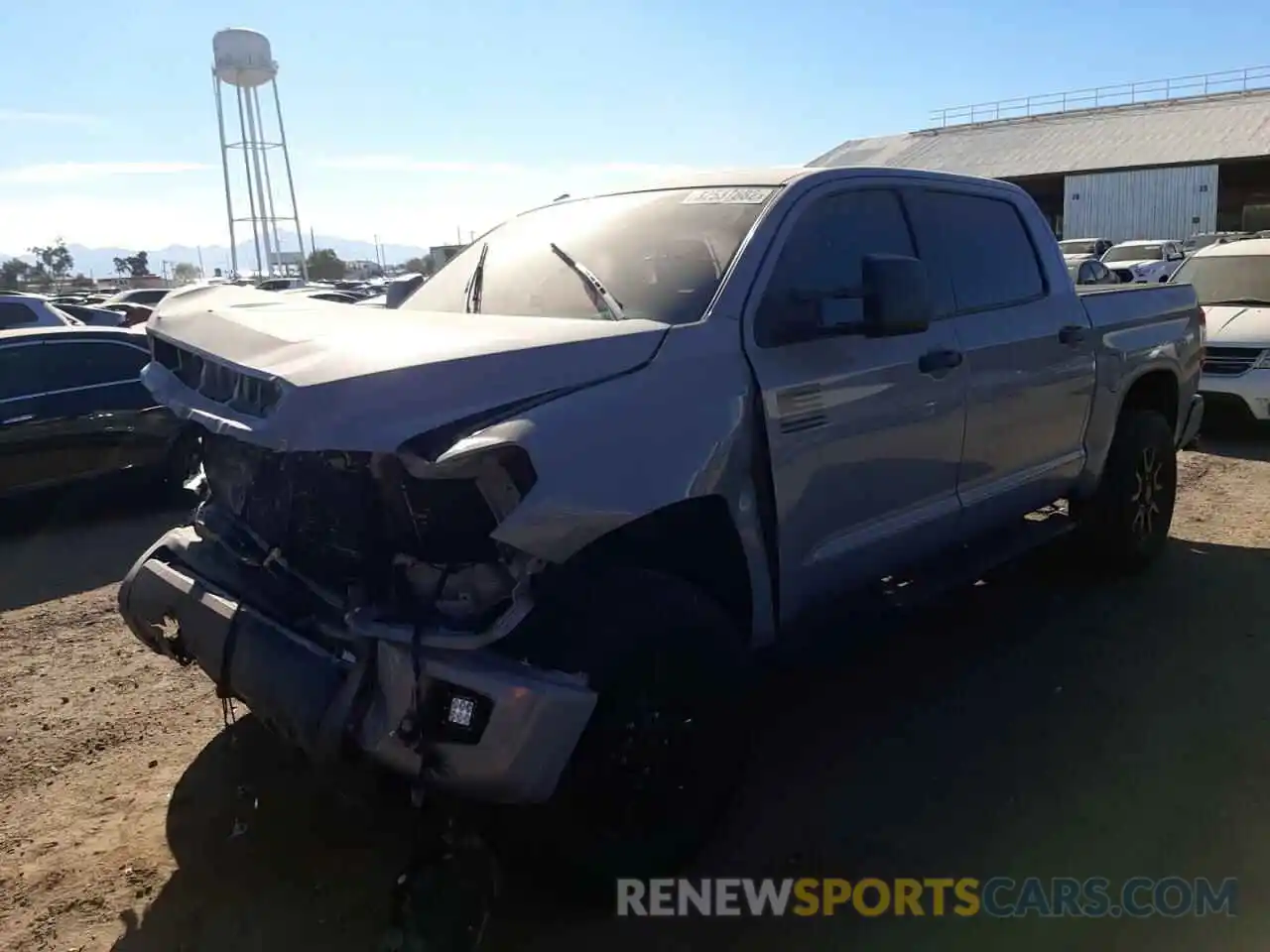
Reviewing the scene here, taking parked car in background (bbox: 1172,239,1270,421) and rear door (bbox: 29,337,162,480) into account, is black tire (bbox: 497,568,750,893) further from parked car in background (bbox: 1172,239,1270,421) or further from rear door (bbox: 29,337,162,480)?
parked car in background (bbox: 1172,239,1270,421)

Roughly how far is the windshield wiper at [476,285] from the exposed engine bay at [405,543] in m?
1.04

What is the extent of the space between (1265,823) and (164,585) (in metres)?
3.50

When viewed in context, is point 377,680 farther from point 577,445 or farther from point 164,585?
point 164,585

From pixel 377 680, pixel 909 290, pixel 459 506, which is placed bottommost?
pixel 377 680

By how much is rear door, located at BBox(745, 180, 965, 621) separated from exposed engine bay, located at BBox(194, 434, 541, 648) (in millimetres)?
953

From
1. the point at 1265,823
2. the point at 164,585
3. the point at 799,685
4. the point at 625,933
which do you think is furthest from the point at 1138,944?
the point at 164,585

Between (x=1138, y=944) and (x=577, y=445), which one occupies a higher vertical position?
(x=577, y=445)

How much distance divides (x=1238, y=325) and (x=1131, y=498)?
16.9 ft

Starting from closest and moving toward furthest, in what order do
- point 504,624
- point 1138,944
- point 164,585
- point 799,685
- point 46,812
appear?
point 504,624 → point 1138,944 → point 164,585 → point 46,812 → point 799,685

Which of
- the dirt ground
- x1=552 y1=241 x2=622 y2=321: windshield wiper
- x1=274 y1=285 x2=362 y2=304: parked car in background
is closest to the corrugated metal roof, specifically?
x1=274 y1=285 x2=362 y2=304: parked car in background

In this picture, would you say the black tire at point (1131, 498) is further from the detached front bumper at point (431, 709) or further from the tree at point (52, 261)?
the tree at point (52, 261)

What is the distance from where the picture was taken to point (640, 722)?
2.73 metres

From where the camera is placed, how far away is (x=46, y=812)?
351 cm

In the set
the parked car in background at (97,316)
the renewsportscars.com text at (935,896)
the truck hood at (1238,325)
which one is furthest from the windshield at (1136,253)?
the renewsportscars.com text at (935,896)
